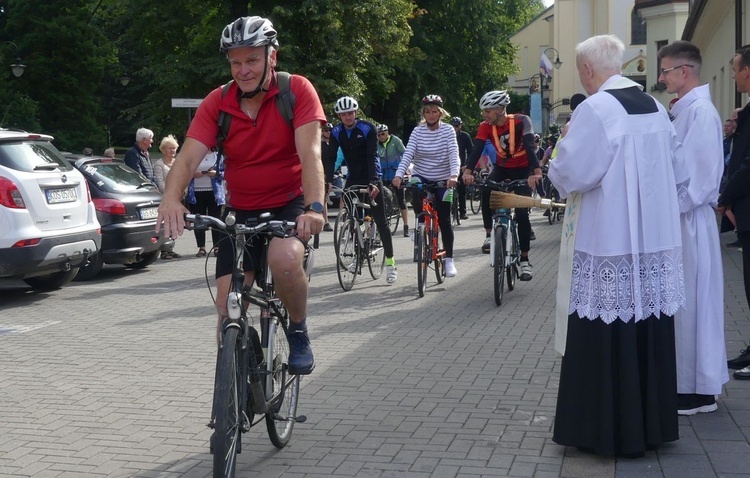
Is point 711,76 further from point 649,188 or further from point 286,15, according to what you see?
point 649,188

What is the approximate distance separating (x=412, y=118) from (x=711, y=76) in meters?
14.5

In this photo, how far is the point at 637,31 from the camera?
7100 cm

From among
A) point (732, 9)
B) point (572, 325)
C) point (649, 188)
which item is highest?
point (732, 9)

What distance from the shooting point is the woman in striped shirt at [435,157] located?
11883mm

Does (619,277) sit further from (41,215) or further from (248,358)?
(41,215)

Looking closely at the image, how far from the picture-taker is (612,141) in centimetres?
522

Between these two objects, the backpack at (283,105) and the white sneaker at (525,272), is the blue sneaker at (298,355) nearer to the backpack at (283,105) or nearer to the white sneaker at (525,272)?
the backpack at (283,105)

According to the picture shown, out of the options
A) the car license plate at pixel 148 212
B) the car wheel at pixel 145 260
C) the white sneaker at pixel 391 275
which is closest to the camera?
the white sneaker at pixel 391 275

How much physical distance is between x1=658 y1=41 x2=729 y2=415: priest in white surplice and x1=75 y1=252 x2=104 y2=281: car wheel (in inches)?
354

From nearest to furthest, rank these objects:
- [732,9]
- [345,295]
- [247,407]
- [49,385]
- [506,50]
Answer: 1. [247,407]
2. [49,385]
3. [345,295]
4. [732,9]
5. [506,50]

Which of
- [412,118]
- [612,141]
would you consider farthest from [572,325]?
[412,118]

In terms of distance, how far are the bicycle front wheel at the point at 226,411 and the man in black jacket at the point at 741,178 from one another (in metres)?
3.70

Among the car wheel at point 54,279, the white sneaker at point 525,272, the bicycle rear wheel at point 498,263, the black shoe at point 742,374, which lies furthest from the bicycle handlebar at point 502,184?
the car wheel at point 54,279

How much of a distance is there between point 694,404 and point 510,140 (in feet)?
18.0
